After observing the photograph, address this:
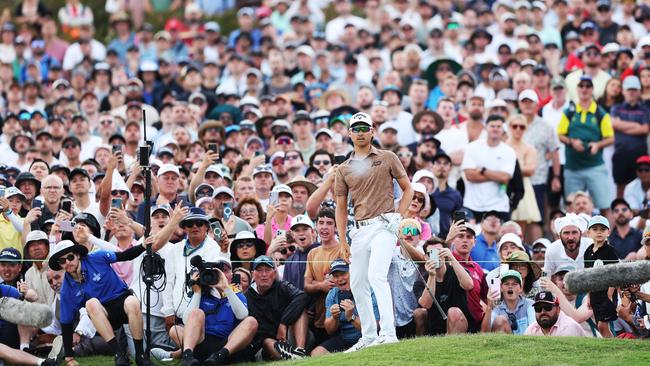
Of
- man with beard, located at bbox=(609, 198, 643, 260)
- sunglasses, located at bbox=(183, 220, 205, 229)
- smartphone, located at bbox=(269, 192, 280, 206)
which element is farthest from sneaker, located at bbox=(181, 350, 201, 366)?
man with beard, located at bbox=(609, 198, 643, 260)

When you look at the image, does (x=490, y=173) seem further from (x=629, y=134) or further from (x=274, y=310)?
(x=274, y=310)

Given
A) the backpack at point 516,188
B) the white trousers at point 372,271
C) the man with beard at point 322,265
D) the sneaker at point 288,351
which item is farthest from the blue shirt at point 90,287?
the backpack at point 516,188

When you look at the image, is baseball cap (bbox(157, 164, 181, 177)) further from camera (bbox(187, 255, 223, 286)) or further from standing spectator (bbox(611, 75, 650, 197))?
standing spectator (bbox(611, 75, 650, 197))

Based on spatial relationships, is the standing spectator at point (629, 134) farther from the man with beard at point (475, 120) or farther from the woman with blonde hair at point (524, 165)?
the man with beard at point (475, 120)

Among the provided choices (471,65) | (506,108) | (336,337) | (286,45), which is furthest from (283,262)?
(286,45)

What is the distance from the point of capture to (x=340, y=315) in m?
18.5

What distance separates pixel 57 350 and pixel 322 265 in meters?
3.53

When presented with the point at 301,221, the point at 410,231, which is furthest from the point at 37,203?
the point at 410,231

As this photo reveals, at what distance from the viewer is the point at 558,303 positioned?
18.6m

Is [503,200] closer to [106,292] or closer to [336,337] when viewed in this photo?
[336,337]

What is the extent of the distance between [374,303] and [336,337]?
0.67m

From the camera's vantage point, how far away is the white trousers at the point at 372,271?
55.8 ft

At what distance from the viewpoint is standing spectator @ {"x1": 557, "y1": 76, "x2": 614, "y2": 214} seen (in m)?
25.3

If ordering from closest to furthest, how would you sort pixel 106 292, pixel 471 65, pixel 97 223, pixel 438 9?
pixel 106 292, pixel 97 223, pixel 471 65, pixel 438 9
